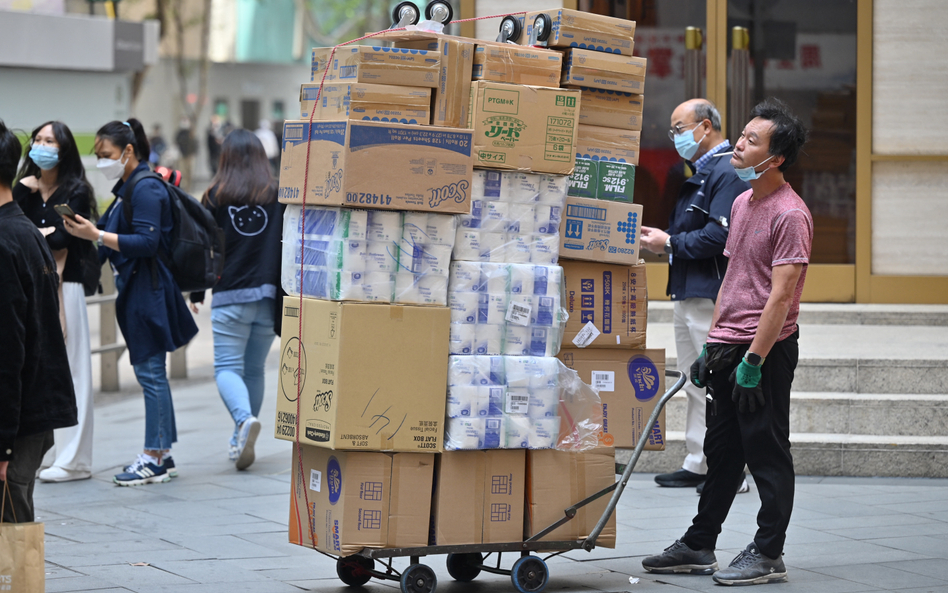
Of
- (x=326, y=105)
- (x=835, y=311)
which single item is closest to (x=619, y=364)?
(x=326, y=105)

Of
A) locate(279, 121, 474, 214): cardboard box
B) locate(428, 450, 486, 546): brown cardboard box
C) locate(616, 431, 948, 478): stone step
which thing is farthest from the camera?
locate(616, 431, 948, 478): stone step

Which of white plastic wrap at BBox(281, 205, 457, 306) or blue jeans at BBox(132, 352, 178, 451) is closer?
white plastic wrap at BBox(281, 205, 457, 306)

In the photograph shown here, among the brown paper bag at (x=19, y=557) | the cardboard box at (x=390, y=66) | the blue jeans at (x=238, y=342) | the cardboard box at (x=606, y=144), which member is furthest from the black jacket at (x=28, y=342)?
the blue jeans at (x=238, y=342)

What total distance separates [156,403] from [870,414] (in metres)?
4.32

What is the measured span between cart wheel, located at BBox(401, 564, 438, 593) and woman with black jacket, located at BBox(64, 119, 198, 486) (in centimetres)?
298

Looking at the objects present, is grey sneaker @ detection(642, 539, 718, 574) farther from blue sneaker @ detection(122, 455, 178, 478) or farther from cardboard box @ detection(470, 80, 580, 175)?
blue sneaker @ detection(122, 455, 178, 478)

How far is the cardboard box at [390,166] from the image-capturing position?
4.44m

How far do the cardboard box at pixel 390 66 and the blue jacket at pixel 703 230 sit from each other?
2249mm

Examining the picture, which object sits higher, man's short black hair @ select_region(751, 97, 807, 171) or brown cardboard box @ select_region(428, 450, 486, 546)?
man's short black hair @ select_region(751, 97, 807, 171)

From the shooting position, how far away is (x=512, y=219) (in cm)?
475

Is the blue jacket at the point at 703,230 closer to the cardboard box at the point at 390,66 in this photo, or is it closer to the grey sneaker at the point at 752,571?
the grey sneaker at the point at 752,571

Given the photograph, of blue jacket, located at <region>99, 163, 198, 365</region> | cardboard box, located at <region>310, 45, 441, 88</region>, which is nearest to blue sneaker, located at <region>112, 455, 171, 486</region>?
blue jacket, located at <region>99, 163, 198, 365</region>

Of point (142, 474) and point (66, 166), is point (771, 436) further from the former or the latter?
point (66, 166)

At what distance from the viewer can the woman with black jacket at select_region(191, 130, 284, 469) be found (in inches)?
293
